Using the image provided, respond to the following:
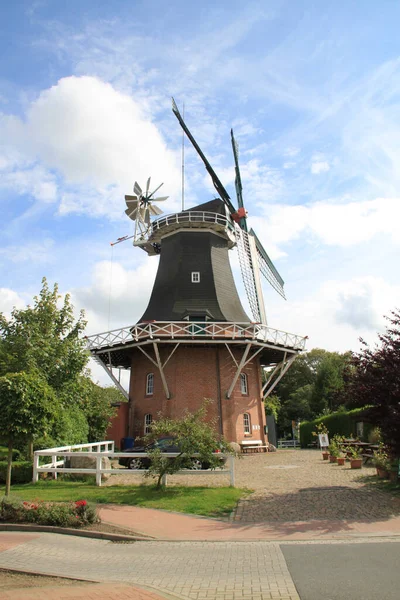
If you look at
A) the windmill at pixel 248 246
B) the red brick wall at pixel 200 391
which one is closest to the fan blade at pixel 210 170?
the windmill at pixel 248 246

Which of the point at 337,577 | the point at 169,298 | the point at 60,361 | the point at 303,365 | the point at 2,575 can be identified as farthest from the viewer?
the point at 303,365

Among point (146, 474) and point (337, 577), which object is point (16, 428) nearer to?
point (146, 474)

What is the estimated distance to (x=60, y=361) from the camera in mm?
16594

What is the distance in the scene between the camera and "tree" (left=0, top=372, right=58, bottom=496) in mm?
11094

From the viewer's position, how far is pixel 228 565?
6203mm

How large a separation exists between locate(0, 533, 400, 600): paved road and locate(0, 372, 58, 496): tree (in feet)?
12.0

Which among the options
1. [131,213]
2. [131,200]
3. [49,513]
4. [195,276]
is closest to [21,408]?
[49,513]

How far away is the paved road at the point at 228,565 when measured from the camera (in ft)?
16.9

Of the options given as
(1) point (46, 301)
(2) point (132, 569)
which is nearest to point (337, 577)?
(2) point (132, 569)

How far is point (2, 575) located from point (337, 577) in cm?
421

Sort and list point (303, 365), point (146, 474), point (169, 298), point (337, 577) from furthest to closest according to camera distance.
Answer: point (303, 365)
point (169, 298)
point (146, 474)
point (337, 577)

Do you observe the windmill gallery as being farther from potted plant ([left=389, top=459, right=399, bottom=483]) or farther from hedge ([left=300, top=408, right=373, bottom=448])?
potted plant ([left=389, top=459, right=399, bottom=483])

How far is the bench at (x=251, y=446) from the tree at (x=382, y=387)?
12.1m

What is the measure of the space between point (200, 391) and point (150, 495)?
12.0 metres
